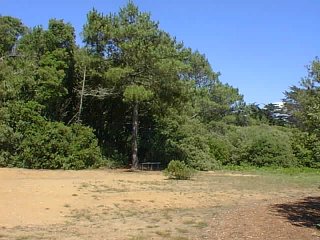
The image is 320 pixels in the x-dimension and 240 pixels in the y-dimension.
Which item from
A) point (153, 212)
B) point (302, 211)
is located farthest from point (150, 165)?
point (302, 211)

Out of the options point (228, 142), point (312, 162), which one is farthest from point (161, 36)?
point (312, 162)

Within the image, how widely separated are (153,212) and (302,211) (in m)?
4.09

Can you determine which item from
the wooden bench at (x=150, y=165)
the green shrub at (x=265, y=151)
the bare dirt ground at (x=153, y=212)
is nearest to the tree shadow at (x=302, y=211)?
the bare dirt ground at (x=153, y=212)

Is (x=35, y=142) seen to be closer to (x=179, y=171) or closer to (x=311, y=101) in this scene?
(x=179, y=171)

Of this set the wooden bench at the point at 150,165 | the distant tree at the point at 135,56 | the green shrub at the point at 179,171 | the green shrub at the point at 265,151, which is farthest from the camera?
the green shrub at the point at 265,151

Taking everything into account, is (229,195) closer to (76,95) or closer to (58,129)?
(58,129)

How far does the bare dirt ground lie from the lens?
29.2 feet

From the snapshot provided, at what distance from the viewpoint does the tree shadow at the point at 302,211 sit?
1034 centimetres

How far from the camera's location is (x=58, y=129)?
88.1 feet

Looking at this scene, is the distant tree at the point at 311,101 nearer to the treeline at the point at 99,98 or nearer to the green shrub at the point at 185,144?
the treeline at the point at 99,98

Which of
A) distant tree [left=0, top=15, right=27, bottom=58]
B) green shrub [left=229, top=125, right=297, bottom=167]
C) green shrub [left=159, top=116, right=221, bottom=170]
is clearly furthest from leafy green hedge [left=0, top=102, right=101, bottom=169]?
green shrub [left=229, top=125, right=297, bottom=167]

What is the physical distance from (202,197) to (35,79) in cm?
1688

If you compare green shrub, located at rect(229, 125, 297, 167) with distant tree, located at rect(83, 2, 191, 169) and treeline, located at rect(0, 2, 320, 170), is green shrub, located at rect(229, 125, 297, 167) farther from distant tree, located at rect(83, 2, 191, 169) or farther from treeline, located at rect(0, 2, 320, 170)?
distant tree, located at rect(83, 2, 191, 169)

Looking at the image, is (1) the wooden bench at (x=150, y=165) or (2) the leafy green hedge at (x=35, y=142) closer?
(2) the leafy green hedge at (x=35, y=142)
